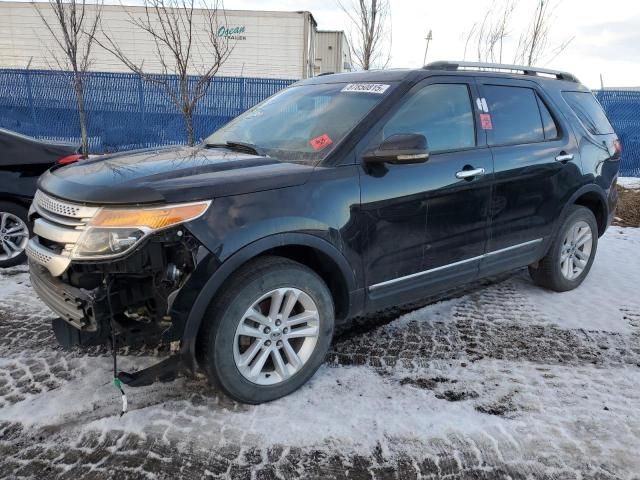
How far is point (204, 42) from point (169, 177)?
54.7ft

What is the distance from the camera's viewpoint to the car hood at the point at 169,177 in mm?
2428

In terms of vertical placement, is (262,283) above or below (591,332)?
above

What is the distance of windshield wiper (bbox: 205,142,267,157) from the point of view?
326 cm

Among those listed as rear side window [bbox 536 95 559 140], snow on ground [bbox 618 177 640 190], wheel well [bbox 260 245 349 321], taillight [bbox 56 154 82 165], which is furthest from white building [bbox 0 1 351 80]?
wheel well [bbox 260 245 349 321]

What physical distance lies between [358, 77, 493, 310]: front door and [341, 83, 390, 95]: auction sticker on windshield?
0.17 metres

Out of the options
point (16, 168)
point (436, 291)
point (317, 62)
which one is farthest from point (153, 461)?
point (317, 62)

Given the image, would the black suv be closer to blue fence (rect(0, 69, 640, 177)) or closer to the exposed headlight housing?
the exposed headlight housing

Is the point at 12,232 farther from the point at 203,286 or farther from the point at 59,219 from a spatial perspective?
the point at 203,286

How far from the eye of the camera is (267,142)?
11.2 feet

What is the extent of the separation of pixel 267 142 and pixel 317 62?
19358 millimetres

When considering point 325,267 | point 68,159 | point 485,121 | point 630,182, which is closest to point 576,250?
point 485,121

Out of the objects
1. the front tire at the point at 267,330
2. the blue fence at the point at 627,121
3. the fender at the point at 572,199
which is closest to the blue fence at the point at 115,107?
the blue fence at the point at 627,121

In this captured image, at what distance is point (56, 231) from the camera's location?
2561 millimetres

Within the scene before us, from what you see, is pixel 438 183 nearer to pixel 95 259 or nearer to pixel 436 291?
pixel 436 291
